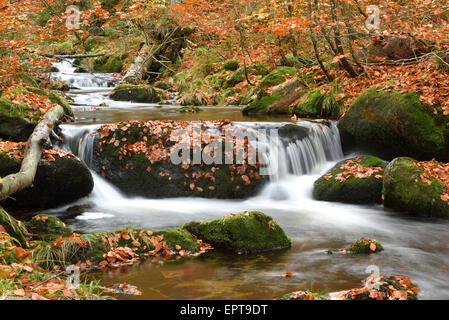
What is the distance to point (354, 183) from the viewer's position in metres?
8.32

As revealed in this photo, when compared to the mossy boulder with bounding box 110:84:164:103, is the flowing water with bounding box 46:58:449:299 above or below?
below

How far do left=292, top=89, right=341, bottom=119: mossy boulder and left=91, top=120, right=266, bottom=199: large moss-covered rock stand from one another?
12.7ft

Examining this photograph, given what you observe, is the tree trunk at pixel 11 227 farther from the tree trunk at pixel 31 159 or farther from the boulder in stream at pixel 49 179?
the boulder in stream at pixel 49 179

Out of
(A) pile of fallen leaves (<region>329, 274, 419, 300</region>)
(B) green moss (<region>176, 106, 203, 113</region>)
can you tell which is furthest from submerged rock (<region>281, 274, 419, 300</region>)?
(B) green moss (<region>176, 106, 203, 113</region>)

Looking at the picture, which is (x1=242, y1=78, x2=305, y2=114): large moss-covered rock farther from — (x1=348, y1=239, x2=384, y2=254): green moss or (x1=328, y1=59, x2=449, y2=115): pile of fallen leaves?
(x1=348, y1=239, x2=384, y2=254): green moss

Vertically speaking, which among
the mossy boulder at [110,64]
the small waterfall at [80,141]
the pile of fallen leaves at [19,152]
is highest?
the mossy boulder at [110,64]

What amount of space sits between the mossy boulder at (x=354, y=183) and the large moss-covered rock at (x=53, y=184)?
484 cm

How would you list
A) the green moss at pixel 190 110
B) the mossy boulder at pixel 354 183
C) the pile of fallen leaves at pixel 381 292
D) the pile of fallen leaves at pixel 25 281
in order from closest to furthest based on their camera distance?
the pile of fallen leaves at pixel 25 281 < the pile of fallen leaves at pixel 381 292 < the mossy boulder at pixel 354 183 < the green moss at pixel 190 110

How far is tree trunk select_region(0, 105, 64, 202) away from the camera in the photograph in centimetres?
561

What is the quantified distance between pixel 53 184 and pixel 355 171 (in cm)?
604

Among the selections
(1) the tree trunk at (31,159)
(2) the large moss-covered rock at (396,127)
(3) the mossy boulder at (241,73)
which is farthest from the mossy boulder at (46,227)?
(3) the mossy boulder at (241,73)

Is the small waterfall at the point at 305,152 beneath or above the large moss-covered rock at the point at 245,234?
above

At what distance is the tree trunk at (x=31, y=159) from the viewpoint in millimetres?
5609
